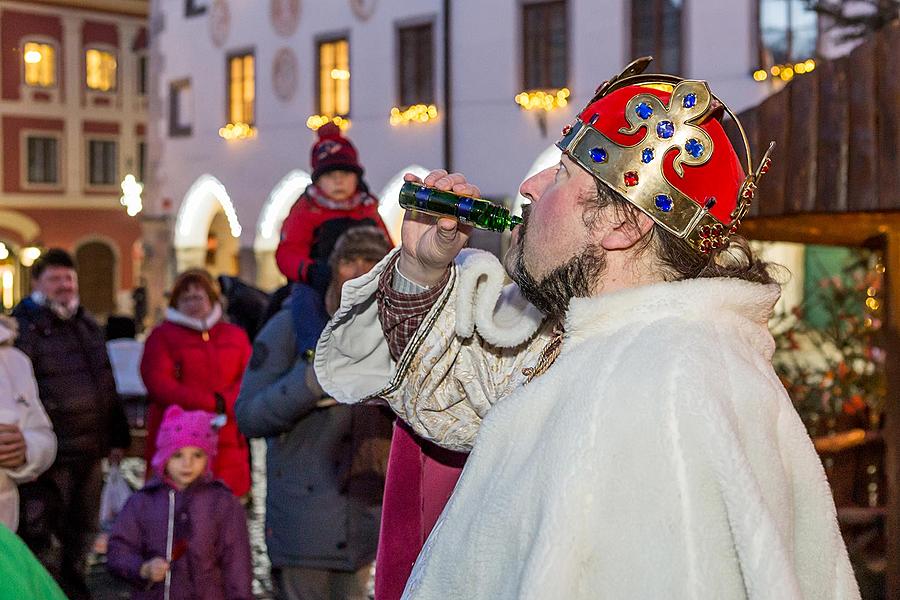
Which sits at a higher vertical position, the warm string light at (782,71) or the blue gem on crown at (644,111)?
the warm string light at (782,71)

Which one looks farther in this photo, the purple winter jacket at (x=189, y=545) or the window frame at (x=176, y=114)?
the window frame at (x=176, y=114)

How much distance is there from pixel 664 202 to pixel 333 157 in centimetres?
330

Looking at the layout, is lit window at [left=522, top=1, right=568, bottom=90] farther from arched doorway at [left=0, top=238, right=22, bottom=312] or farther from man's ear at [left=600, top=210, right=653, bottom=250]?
arched doorway at [left=0, top=238, right=22, bottom=312]

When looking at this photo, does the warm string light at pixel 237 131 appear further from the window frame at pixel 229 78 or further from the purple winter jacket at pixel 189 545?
the purple winter jacket at pixel 189 545

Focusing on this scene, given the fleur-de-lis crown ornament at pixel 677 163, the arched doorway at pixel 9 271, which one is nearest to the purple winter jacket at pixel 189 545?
the fleur-de-lis crown ornament at pixel 677 163

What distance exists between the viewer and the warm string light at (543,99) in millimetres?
17547

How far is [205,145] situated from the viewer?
2455 cm

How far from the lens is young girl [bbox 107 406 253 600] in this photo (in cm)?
438

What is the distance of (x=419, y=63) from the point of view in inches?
770

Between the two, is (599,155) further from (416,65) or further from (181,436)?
(416,65)

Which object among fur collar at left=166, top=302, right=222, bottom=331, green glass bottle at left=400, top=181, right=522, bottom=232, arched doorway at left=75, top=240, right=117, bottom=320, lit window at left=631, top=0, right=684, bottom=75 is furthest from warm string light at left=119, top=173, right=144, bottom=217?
green glass bottle at left=400, top=181, right=522, bottom=232

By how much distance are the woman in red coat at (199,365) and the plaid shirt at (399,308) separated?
13.5 ft

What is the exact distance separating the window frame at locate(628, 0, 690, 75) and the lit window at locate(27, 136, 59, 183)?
20342mm

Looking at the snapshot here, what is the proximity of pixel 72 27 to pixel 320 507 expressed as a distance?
3071 centimetres
